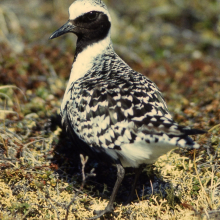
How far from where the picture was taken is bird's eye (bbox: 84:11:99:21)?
534 cm

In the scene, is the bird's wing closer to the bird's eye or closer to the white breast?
the white breast

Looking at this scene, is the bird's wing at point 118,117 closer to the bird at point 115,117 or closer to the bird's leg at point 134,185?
the bird at point 115,117

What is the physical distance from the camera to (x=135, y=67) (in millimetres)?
9281

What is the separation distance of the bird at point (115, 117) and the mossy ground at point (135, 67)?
1.79 ft

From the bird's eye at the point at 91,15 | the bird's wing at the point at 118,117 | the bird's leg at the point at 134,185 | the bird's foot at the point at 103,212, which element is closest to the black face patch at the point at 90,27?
the bird's eye at the point at 91,15

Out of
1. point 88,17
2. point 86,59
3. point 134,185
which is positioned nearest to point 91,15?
point 88,17

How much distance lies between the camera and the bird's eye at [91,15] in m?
5.34

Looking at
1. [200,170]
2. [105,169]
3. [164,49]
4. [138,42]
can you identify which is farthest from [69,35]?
[200,170]

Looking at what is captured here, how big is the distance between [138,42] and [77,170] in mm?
6519

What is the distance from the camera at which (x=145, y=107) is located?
13.9ft

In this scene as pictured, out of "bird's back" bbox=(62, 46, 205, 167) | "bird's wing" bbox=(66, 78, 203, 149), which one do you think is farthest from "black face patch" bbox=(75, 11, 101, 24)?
"bird's wing" bbox=(66, 78, 203, 149)

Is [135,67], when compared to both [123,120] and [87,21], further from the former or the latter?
[123,120]

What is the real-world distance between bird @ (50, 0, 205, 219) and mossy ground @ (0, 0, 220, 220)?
1.79 ft

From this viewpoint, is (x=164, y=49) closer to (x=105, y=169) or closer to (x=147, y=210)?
(x=105, y=169)
